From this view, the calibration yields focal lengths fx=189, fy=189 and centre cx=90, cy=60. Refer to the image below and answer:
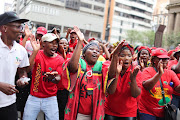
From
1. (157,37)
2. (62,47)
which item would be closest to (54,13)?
(157,37)

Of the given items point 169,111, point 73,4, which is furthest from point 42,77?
Answer: point 73,4

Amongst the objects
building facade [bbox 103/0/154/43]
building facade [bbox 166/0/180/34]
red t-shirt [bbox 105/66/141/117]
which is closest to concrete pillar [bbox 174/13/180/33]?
building facade [bbox 166/0/180/34]

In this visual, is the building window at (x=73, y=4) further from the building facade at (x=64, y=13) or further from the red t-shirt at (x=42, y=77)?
the red t-shirt at (x=42, y=77)

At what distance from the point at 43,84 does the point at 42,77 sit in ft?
0.43

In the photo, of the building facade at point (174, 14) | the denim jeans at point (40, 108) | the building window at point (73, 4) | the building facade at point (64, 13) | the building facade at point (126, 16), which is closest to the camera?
the denim jeans at point (40, 108)

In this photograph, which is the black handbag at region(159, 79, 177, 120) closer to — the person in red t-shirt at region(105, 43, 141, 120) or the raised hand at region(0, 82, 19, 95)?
the person in red t-shirt at region(105, 43, 141, 120)

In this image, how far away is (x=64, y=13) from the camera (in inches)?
2004

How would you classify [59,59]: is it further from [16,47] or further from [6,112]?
[6,112]

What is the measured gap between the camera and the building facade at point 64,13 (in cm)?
4638

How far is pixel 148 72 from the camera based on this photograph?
3.68m


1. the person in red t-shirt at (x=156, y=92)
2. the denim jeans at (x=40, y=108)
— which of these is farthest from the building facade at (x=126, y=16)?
the denim jeans at (x=40, y=108)

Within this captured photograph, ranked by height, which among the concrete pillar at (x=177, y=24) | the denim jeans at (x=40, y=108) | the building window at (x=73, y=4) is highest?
the building window at (x=73, y=4)

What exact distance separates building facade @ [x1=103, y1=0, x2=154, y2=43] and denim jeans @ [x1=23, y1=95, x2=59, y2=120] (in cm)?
6069

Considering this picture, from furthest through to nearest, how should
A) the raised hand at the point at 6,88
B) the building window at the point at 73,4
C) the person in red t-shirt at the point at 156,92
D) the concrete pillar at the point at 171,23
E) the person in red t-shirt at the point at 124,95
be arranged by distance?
1. the building window at the point at 73,4
2. the concrete pillar at the point at 171,23
3. the person in red t-shirt at the point at 156,92
4. the person in red t-shirt at the point at 124,95
5. the raised hand at the point at 6,88
